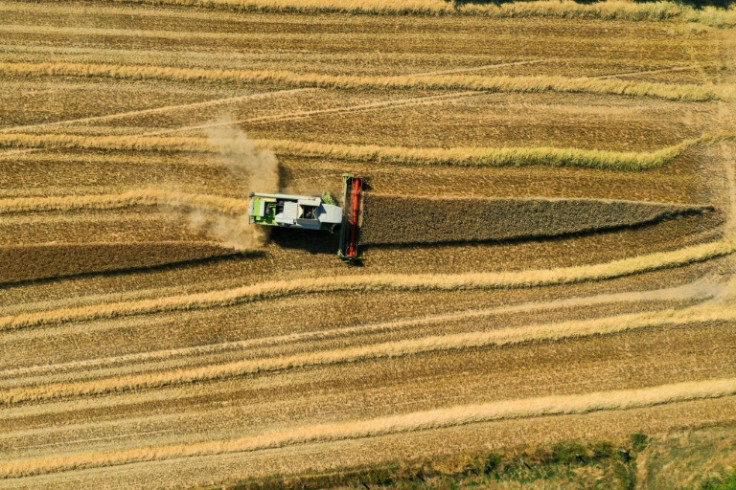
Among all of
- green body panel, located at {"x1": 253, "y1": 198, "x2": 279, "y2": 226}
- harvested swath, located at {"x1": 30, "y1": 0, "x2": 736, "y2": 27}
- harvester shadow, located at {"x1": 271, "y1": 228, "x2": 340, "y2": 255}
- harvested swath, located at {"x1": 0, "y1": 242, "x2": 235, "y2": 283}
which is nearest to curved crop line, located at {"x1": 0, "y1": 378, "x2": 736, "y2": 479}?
harvester shadow, located at {"x1": 271, "y1": 228, "x2": 340, "y2": 255}

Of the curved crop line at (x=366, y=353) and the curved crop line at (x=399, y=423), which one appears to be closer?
the curved crop line at (x=399, y=423)

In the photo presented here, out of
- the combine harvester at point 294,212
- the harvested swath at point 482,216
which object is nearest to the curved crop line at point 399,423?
the harvested swath at point 482,216

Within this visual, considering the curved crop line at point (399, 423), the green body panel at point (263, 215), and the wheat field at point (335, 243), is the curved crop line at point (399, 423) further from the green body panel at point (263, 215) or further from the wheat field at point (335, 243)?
the green body panel at point (263, 215)

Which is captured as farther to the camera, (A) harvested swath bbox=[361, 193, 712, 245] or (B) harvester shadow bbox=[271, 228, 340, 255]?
(B) harvester shadow bbox=[271, 228, 340, 255]

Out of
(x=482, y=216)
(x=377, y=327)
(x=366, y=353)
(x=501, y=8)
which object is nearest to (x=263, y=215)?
(x=377, y=327)

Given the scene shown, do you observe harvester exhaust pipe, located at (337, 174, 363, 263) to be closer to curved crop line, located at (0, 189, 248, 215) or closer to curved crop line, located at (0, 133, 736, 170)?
curved crop line, located at (0, 133, 736, 170)

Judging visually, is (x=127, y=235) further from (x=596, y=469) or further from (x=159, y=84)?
(x=596, y=469)

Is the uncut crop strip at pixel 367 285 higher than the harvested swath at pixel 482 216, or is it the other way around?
the harvested swath at pixel 482 216

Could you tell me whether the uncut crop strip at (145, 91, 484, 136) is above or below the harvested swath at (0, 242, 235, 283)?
above
